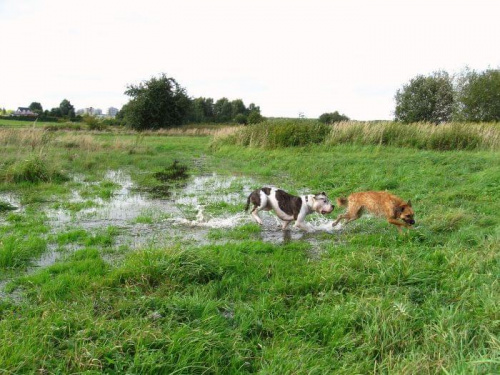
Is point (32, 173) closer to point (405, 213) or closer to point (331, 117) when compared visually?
point (405, 213)

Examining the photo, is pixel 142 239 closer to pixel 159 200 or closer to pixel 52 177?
pixel 159 200

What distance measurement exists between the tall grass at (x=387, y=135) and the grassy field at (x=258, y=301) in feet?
39.7

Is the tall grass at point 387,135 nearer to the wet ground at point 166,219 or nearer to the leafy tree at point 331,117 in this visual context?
the wet ground at point 166,219

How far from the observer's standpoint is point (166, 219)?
327 inches

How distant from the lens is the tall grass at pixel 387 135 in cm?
1941

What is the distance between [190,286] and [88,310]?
1.21 metres

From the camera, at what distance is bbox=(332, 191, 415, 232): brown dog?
22.3ft

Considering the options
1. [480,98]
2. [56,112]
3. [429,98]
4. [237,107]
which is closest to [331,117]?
[429,98]

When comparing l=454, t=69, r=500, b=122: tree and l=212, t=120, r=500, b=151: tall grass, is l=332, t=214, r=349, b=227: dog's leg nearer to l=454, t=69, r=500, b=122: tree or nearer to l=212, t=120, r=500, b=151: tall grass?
l=212, t=120, r=500, b=151: tall grass

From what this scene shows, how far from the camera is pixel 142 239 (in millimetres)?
6828

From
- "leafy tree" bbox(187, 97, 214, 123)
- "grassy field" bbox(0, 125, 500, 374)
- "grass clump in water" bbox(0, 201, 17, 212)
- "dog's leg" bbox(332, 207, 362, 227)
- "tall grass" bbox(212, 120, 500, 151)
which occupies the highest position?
"leafy tree" bbox(187, 97, 214, 123)

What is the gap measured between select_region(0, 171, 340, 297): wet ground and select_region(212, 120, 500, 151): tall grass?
10110 millimetres

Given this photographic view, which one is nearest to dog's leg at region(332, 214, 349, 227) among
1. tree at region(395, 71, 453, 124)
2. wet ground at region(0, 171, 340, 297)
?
wet ground at region(0, 171, 340, 297)

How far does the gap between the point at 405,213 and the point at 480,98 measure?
106 ft
